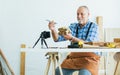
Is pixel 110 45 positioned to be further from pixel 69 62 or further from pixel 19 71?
pixel 19 71

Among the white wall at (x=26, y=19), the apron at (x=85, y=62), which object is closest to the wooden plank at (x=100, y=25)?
the white wall at (x=26, y=19)

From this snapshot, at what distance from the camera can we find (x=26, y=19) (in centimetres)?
342

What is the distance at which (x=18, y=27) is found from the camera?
3420mm

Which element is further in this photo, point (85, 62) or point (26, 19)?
point (26, 19)

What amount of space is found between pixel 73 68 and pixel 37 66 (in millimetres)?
1133

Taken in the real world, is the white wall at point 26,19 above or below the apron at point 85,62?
above

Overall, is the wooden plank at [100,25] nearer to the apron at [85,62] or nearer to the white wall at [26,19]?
the white wall at [26,19]

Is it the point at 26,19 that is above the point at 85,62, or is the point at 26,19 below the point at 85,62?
above

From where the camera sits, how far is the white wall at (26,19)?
3.40 m

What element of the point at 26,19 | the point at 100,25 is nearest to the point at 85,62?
the point at 100,25

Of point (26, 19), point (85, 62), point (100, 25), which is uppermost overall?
point (26, 19)

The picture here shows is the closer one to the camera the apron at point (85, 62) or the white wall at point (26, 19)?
the apron at point (85, 62)

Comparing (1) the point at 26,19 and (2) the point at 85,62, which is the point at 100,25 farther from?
(2) the point at 85,62

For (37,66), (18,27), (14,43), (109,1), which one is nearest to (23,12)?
(18,27)
